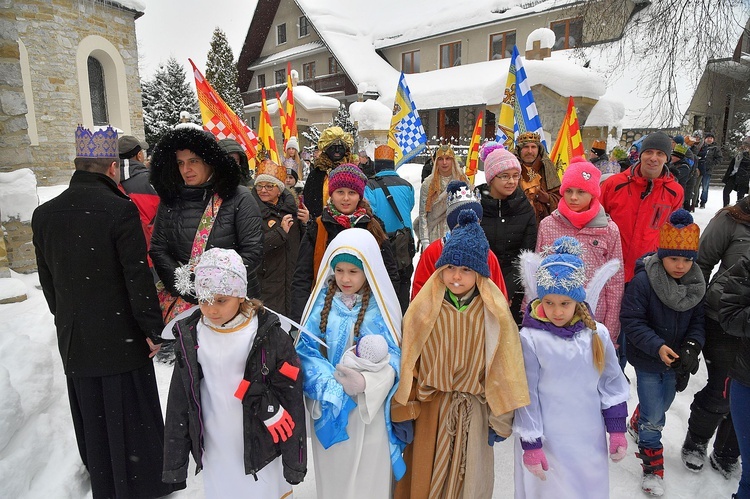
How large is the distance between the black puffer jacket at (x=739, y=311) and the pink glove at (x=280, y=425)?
2376 mm

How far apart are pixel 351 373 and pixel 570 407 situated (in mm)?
1150

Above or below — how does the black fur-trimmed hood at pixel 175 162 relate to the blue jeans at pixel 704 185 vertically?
above

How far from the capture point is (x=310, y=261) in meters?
3.34

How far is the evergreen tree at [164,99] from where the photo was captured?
23.7 meters

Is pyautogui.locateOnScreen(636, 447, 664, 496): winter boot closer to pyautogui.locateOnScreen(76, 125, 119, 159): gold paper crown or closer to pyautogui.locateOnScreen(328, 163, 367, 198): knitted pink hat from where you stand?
pyautogui.locateOnScreen(328, 163, 367, 198): knitted pink hat

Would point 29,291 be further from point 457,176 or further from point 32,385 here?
point 457,176

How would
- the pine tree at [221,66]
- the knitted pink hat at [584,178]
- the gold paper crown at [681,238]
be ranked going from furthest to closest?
the pine tree at [221,66] → the knitted pink hat at [584,178] → the gold paper crown at [681,238]

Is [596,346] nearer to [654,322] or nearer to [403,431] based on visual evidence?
[654,322]

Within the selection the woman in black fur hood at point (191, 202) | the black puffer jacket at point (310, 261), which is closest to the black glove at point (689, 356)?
the black puffer jacket at point (310, 261)

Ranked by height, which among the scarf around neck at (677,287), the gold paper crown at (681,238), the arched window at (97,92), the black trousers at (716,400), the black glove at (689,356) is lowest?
the black trousers at (716,400)

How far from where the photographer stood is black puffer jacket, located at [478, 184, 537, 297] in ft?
11.3

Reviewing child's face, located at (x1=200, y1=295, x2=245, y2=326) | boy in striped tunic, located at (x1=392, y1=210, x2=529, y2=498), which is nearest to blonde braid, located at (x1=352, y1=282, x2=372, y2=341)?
boy in striped tunic, located at (x1=392, y1=210, x2=529, y2=498)

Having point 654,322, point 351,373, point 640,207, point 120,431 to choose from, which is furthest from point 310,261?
point 640,207

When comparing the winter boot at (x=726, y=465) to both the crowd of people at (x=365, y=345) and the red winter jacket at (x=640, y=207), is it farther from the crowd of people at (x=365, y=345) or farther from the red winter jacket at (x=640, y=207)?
the red winter jacket at (x=640, y=207)
